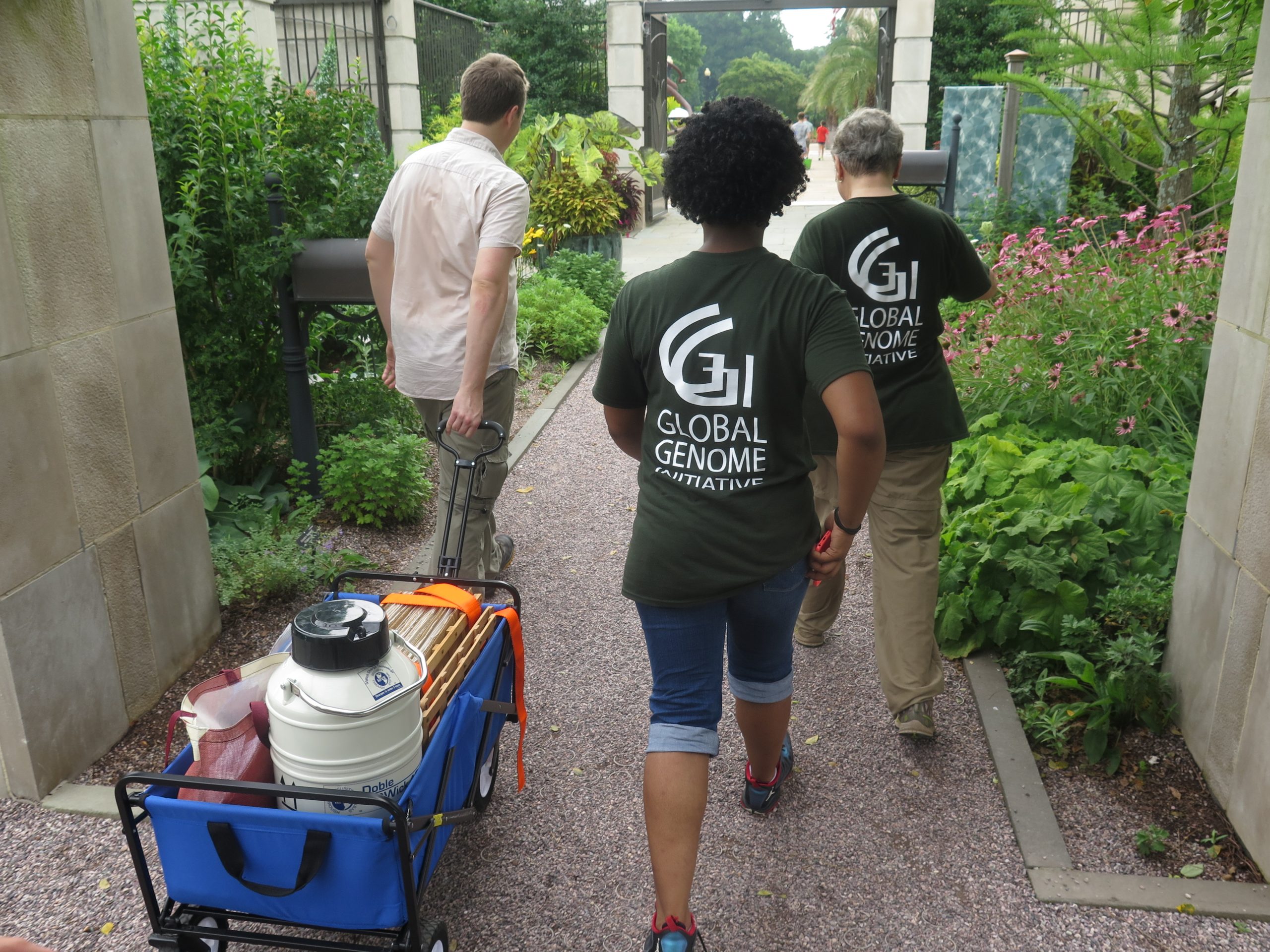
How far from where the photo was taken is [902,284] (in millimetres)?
3168

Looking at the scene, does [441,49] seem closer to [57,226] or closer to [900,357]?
[57,226]

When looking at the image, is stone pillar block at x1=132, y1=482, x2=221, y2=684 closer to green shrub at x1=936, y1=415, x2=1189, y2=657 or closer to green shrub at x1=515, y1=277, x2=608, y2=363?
green shrub at x1=936, y1=415, x2=1189, y2=657

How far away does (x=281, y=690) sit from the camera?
2168 millimetres

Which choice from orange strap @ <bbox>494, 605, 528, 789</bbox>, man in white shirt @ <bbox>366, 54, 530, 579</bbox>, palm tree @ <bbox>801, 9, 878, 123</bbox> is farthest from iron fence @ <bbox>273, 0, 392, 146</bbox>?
palm tree @ <bbox>801, 9, 878, 123</bbox>

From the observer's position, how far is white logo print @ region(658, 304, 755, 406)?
7.47 ft

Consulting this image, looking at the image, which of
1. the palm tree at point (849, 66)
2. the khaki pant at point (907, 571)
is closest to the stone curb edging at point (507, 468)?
the khaki pant at point (907, 571)

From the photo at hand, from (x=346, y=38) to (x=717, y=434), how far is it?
42.1ft

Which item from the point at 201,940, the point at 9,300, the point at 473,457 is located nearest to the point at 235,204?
the point at 473,457

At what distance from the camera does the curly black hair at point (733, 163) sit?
226cm

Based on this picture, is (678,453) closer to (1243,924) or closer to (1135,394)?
(1243,924)

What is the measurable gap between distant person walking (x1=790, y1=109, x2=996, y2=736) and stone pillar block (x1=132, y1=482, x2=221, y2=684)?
2.28m

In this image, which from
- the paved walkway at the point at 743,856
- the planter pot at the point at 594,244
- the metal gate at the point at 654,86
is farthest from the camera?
the metal gate at the point at 654,86

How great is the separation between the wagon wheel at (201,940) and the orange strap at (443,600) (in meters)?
0.93

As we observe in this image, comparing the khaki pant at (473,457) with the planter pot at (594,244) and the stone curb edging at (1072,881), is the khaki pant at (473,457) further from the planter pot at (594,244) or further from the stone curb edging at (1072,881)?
the planter pot at (594,244)
